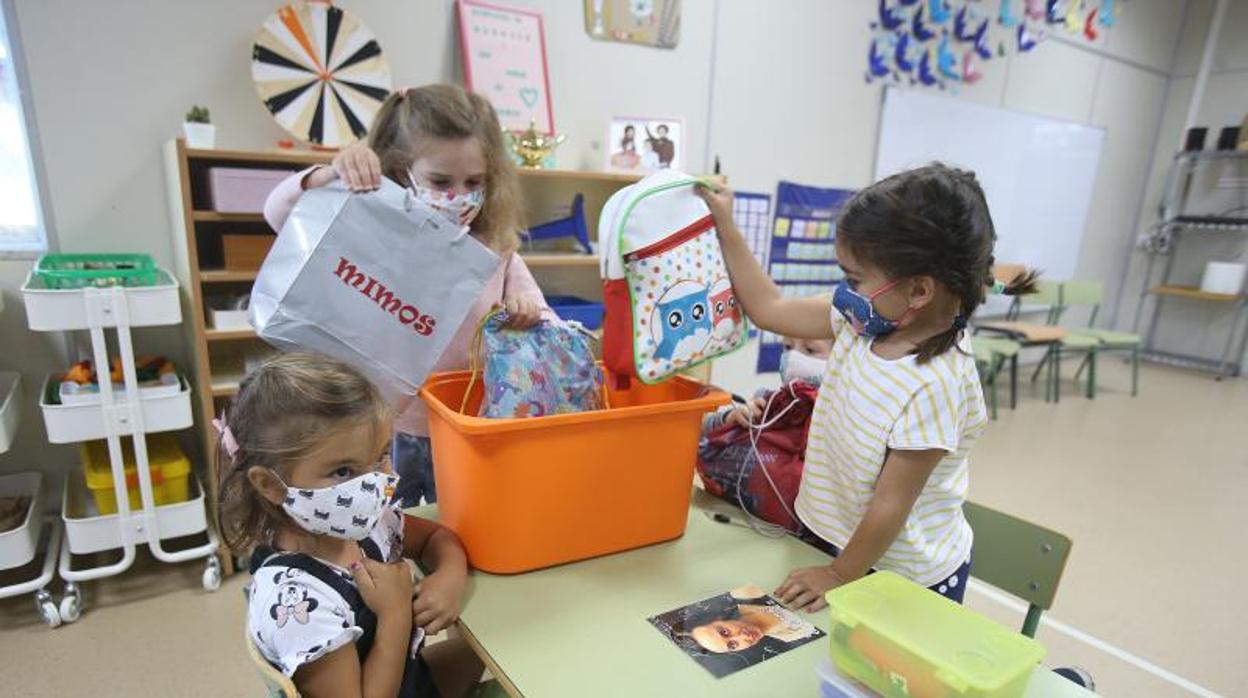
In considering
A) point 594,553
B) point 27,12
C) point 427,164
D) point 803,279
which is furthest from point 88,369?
point 803,279

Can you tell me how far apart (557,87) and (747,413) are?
2.14 meters

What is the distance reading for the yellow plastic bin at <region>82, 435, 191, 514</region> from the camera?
1971 mm

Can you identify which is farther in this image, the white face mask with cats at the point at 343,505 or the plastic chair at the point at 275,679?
the white face mask with cats at the point at 343,505

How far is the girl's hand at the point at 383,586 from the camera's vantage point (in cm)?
81

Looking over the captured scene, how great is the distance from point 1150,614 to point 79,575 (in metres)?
3.35

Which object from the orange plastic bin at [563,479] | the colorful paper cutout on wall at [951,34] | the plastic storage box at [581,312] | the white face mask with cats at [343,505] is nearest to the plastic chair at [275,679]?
the white face mask with cats at [343,505]

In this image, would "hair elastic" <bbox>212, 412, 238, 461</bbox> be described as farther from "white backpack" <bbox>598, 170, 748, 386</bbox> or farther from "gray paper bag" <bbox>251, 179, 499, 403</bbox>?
"white backpack" <bbox>598, 170, 748, 386</bbox>

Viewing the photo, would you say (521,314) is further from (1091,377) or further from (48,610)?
(1091,377)

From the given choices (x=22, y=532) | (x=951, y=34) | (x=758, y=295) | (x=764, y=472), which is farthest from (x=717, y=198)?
(x=951, y=34)

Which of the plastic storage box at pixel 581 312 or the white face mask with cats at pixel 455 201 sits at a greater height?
the white face mask with cats at pixel 455 201

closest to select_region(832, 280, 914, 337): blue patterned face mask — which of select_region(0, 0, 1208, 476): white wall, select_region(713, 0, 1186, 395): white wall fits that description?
select_region(0, 0, 1208, 476): white wall

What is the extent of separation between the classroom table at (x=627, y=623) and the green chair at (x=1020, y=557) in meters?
0.47

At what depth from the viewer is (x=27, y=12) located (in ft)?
6.42

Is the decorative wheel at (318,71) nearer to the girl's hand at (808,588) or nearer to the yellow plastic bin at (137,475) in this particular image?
the yellow plastic bin at (137,475)
